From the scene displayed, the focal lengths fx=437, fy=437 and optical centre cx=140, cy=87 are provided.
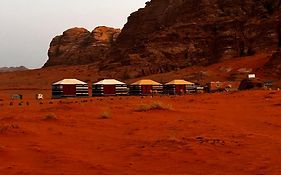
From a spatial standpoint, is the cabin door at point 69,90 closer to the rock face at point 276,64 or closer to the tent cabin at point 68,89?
the tent cabin at point 68,89

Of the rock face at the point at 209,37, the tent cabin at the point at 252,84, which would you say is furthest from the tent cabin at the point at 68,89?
the rock face at the point at 209,37

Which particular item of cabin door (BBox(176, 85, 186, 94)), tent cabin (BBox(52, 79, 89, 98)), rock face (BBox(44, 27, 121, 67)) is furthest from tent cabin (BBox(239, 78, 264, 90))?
rock face (BBox(44, 27, 121, 67))

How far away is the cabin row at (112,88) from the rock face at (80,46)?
67.9 meters

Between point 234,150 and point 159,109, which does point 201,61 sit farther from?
point 234,150

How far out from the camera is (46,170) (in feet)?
25.0

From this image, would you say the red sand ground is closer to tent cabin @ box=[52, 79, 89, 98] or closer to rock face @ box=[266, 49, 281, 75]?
tent cabin @ box=[52, 79, 89, 98]

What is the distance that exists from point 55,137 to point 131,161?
352 cm

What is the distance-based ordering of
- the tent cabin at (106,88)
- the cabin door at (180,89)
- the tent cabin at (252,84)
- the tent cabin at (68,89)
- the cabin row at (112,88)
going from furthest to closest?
the cabin door at (180,89) → the tent cabin at (106,88) → the cabin row at (112,88) → the tent cabin at (68,89) → the tent cabin at (252,84)

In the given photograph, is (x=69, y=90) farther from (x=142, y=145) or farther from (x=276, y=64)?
(x=142, y=145)

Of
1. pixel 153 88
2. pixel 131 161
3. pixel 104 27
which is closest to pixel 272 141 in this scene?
pixel 131 161

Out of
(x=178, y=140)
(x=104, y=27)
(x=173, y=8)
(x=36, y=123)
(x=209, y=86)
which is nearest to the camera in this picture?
(x=178, y=140)

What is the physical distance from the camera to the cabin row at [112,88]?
121 ft

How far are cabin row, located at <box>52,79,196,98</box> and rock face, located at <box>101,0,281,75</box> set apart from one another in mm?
19735

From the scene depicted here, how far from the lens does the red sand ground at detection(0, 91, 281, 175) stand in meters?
7.81
